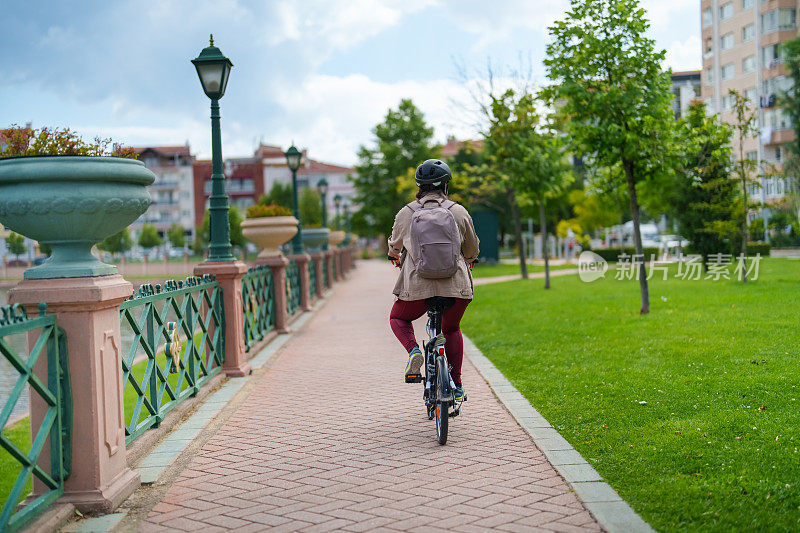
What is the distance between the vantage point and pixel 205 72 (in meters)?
9.63

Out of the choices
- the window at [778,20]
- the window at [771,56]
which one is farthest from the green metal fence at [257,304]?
the window at [778,20]

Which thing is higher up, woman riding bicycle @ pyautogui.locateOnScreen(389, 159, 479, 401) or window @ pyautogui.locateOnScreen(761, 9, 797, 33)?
window @ pyautogui.locateOnScreen(761, 9, 797, 33)

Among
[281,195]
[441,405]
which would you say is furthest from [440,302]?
[281,195]

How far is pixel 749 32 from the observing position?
56.7 metres

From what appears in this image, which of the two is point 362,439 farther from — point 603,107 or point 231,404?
point 603,107

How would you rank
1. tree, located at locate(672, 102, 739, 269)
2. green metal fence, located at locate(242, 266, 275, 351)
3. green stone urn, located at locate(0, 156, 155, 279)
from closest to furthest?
green stone urn, located at locate(0, 156, 155, 279) < green metal fence, located at locate(242, 266, 275, 351) < tree, located at locate(672, 102, 739, 269)

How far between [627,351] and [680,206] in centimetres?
1644

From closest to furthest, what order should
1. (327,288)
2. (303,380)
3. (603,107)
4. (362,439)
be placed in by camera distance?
(362,439)
(303,380)
(603,107)
(327,288)

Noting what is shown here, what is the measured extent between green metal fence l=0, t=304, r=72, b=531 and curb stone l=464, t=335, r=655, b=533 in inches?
107

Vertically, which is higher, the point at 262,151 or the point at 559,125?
the point at 262,151

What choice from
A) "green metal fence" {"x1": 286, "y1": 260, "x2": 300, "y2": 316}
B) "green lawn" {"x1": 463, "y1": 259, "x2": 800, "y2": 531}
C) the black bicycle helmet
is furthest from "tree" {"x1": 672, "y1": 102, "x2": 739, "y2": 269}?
the black bicycle helmet

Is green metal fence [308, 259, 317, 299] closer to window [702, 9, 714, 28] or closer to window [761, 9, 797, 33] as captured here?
window [761, 9, 797, 33]

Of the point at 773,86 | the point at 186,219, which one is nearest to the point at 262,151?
the point at 186,219

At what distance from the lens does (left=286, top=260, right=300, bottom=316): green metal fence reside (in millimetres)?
15977
